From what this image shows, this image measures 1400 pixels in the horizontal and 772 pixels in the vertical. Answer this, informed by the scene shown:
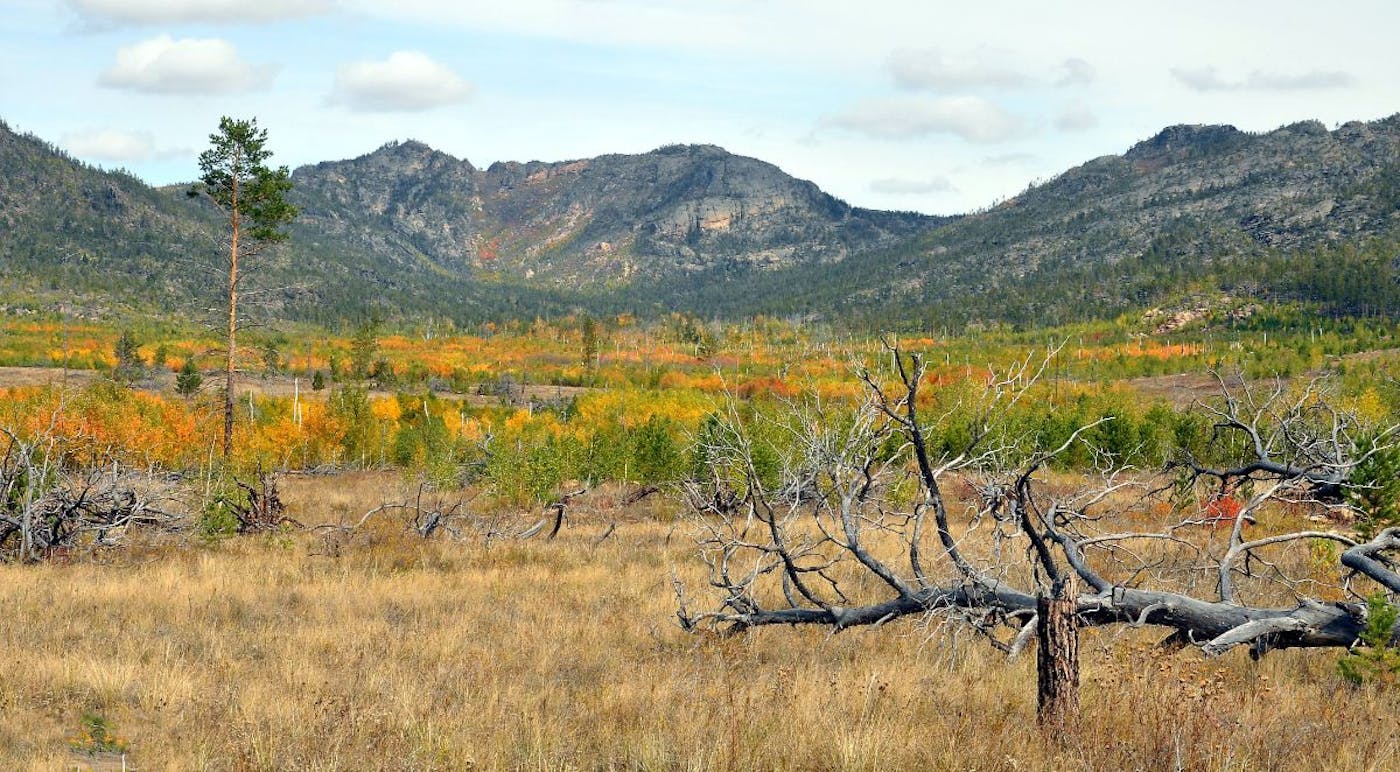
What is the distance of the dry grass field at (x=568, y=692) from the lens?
15.9ft

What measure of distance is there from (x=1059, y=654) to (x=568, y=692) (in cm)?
364

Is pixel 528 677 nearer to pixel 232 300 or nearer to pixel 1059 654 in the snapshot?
pixel 1059 654

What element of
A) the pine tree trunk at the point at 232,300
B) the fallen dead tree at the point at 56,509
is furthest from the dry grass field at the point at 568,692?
the pine tree trunk at the point at 232,300

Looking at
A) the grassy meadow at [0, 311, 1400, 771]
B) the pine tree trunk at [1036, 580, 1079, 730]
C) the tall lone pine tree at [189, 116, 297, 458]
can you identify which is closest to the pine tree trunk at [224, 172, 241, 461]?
the tall lone pine tree at [189, 116, 297, 458]

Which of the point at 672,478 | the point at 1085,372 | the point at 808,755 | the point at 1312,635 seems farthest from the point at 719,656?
the point at 1085,372

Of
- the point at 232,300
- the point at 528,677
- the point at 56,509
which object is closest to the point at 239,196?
the point at 232,300

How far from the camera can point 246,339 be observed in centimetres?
2650

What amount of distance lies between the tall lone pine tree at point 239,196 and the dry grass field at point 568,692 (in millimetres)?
14749

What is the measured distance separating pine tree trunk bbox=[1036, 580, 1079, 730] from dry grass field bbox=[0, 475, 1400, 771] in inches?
6.2

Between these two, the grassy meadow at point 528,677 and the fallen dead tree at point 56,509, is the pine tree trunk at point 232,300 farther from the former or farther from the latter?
the fallen dead tree at point 56,509

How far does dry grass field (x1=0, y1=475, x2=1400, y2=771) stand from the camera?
4859mm

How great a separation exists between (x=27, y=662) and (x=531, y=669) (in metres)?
4.00

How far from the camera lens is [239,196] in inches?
948

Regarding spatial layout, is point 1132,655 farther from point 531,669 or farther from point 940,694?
point 531,669
